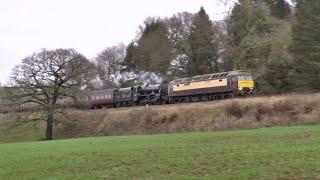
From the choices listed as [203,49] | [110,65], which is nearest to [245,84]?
[203,49]

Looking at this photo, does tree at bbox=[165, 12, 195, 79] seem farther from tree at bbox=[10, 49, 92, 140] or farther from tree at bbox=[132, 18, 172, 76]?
tree at bbox=[10, 49, 92, 140]

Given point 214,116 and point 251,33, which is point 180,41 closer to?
point 251,33

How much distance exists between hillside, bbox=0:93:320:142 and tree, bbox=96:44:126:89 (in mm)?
47069

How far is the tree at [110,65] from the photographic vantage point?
123812 mm

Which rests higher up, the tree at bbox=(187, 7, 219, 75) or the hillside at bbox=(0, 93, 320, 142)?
the tree at bbox=(187, 7, 219, 75)

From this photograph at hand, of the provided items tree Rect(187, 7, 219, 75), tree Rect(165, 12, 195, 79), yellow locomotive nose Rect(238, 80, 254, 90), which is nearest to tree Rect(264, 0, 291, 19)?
tree Rect(187, 7, 219, 75)

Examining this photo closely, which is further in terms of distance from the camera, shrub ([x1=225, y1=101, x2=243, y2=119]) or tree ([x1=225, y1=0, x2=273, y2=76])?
tree ([x1=225, y1=0, x2=273, y2=76])

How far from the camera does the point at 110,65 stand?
12744cm

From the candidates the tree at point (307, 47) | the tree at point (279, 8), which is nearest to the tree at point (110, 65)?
the tree at point (279, 8)

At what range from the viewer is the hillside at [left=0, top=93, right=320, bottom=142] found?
164 ft

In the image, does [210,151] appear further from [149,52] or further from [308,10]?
[149,52]

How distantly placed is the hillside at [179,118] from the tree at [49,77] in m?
2.18

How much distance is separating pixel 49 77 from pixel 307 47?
3224 cm

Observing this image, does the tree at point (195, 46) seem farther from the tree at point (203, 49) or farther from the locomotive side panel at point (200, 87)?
the locomotive side panel at point (200, 87)
